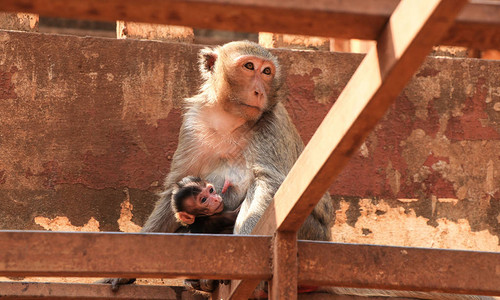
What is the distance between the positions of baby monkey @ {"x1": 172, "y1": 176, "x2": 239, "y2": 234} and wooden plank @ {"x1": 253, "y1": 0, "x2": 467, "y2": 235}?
1574 mm

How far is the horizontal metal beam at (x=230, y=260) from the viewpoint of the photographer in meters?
3.36

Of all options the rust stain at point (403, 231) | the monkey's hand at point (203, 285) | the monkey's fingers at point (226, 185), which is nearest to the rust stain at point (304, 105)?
the rust stain at point (403, 231)

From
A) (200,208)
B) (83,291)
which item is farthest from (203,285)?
(83,291)

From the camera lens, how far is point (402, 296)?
463 cm

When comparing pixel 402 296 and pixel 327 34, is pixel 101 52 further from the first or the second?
pixel 327 34

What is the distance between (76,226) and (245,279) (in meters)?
2.33

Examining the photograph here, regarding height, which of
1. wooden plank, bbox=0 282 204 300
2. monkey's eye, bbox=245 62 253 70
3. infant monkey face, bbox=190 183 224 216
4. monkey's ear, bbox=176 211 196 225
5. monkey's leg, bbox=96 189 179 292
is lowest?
wooden plank, bbox=0 282 204 300

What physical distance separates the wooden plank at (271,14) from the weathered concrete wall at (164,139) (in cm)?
356

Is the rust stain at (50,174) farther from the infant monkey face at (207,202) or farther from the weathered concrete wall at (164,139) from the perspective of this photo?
the infant monkey face at (207,202)

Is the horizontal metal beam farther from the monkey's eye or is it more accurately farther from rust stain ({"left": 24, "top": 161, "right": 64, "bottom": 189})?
rust stain ({"left": 24, "top": 161, "right": 64, "bottom": 189})

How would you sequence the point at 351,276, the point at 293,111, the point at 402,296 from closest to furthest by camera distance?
the point at 351,276 < the point at 402,296 < the point at 293,111

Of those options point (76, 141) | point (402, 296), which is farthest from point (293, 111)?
point (402, 296)

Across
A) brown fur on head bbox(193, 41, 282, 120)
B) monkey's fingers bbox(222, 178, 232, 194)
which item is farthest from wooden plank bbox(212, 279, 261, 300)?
brown fur on head bbox(193, 41, 282, 120)

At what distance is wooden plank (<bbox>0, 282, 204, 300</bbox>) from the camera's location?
4.41 m
